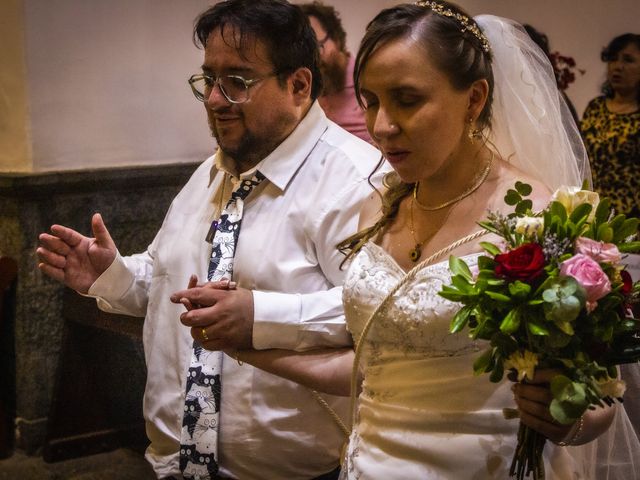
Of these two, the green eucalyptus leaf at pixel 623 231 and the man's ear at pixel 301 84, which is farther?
the man's ear at pixel 301 84

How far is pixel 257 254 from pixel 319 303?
20cm

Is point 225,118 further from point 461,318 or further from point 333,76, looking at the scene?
point 333,76

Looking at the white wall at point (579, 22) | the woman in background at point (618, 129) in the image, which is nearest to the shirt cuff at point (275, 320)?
the woman in background at point (618, 129)

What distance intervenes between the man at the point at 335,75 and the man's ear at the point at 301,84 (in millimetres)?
1601

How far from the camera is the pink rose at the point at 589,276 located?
145cm

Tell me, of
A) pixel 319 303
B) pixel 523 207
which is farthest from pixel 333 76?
pixel 523 207

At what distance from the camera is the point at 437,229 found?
1823mm

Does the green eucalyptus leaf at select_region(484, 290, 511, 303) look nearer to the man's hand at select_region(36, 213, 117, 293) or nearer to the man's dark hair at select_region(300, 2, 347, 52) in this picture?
the man's hand at select_region(36, 213, 117, 293)

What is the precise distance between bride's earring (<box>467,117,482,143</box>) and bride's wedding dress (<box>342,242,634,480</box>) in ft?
0.84

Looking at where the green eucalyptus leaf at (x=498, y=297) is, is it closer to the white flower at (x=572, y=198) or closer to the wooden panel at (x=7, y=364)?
the white flower at (x=572, y=198)

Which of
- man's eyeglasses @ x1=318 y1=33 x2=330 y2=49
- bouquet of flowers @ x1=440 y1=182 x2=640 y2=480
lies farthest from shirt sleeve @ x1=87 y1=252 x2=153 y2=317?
man's eyeglasses @ x1=318 y1=33 x2=330 y2=49

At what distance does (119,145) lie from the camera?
169 inches

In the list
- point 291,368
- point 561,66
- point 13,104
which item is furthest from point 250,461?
point 561,66

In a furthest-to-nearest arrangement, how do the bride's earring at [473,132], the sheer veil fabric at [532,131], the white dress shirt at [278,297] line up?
the white dress shirt at [278,297] → the sheer veil fabric at [532,131] → the bride's earring at [473,132]
